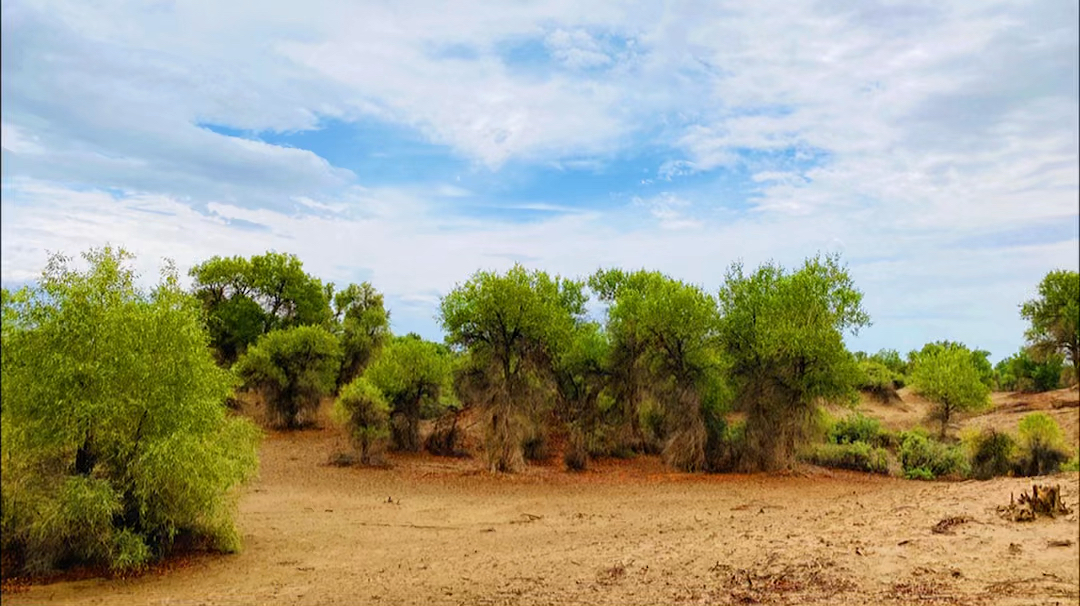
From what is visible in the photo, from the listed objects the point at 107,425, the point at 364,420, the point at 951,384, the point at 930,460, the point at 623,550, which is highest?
the point at 951,384

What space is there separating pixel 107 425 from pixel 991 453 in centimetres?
3424

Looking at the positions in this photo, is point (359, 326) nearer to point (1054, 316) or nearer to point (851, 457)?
point (851, 457)

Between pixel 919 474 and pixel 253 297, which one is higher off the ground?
pixel 253 297

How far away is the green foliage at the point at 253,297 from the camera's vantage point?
52.2 m

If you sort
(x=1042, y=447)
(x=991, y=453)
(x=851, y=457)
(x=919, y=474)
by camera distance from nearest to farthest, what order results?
(x=1042, y=447)
(x=919, y=474)
(x=991, y=453)
(x=851, y=457)

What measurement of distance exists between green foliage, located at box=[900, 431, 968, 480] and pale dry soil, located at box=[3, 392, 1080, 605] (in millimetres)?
5887

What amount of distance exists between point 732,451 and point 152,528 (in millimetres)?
24559

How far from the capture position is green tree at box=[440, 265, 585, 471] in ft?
104

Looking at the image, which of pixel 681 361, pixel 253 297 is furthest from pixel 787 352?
pixel 253 297

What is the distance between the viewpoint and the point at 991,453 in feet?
108

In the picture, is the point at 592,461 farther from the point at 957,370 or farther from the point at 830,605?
the point at 830,605

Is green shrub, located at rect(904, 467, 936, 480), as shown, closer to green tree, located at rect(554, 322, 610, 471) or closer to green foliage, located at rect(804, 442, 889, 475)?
green foliage, located at rect(804, 442, 889, 475)

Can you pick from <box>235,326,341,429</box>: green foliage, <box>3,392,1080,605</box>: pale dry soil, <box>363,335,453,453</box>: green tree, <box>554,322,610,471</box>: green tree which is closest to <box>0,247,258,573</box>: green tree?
<box>3,392,1080,605</box>: pale dry soil

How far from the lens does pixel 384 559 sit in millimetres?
17344
